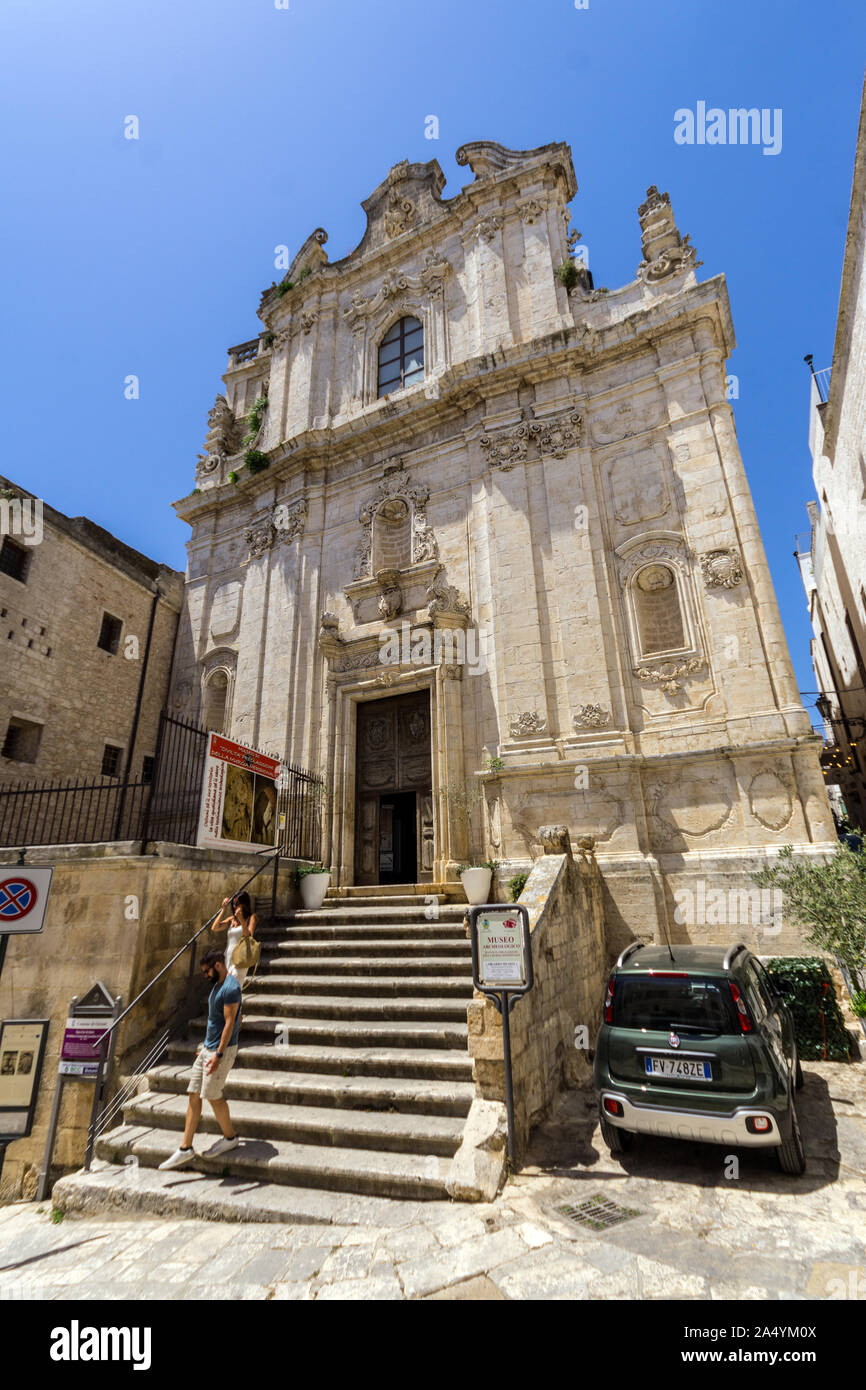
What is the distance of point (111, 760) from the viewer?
14.9 m

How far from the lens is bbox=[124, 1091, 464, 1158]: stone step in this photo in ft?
16.1

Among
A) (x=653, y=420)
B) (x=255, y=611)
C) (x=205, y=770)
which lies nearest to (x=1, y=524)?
(x=255, y=611)

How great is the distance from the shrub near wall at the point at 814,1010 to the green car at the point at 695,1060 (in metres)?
2.57

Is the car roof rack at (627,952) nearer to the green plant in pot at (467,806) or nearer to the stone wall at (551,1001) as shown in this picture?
the stone wall at (551,1001)

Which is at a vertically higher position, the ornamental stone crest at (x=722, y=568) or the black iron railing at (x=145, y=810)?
the ornamental stone crest at (x=722, y=568)

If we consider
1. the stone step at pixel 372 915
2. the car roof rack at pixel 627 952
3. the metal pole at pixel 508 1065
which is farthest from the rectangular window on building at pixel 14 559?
the car roof rack at pixel 627 952

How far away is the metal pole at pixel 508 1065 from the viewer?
4.75m

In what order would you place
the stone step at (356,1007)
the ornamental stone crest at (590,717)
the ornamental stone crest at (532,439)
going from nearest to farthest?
the stone step at (356,1007), the ornamental stone crest at (590,717), the ornamental stone crest at (532,439)

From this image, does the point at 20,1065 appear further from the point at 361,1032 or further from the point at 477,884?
the point at 477,884

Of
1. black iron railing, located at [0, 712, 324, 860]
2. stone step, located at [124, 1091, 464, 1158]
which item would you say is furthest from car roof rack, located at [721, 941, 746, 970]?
black iron railing, located at [0, 712, 324, 860]

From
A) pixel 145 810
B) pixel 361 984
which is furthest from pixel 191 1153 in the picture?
pixel 145 810

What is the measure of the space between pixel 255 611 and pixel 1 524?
219 inches

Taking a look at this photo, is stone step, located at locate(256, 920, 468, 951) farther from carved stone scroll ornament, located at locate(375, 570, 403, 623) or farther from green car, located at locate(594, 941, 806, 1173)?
carved stone scroll ornament, located at locate(375, 570, 403, 623)

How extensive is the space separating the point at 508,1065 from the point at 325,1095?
1.89 metres
